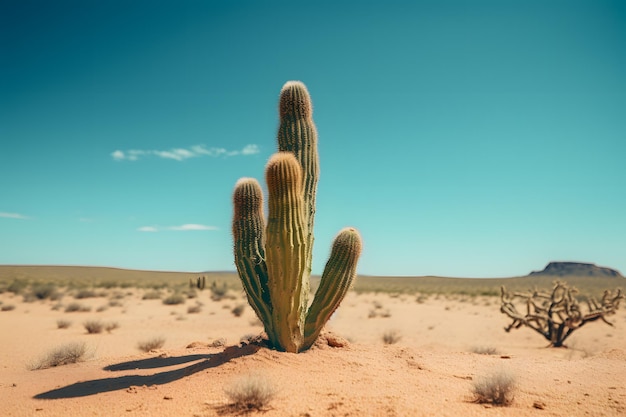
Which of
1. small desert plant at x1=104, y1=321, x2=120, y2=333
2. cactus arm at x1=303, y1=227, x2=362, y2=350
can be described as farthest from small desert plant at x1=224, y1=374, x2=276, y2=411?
small desert plant at x1=104, y1=321, x2=120, y2=333

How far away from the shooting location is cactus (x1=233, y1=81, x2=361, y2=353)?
766 cm

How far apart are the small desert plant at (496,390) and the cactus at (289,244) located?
3049 mm

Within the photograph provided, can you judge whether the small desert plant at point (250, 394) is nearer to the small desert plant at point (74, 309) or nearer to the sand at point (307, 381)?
the sand at point (307, 381)

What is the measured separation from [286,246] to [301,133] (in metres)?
2.56

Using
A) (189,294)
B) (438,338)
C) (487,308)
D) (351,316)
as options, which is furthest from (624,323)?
(189,294)

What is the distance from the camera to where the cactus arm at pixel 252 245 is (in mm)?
8359

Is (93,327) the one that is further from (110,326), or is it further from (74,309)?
(74,309)

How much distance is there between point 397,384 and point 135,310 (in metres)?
19.5

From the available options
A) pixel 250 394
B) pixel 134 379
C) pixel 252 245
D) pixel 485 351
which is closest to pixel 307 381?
pixel 250 394

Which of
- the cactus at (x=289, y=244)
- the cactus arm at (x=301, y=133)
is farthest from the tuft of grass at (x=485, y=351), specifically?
the cactus arm at (x=301, y=133)

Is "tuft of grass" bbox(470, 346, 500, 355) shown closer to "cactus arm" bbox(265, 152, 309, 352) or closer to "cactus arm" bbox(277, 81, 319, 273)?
"cactus arm" bbox(265, 152, 309, 352)

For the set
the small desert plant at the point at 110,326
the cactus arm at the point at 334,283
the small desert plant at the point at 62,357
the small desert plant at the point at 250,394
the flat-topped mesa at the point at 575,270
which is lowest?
the small desert plant at the point at 110,326

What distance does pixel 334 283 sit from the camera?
8398mm

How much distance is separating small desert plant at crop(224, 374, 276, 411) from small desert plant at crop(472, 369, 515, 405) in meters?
2.80
